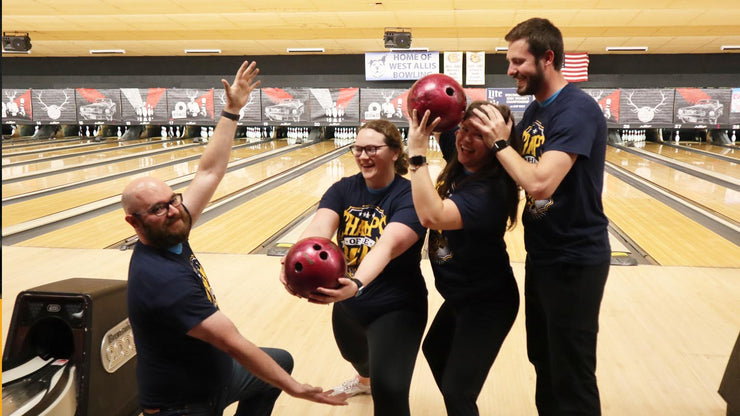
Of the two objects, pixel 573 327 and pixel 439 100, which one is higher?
pixel 439 100

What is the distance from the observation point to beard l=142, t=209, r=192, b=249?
63.1 inches

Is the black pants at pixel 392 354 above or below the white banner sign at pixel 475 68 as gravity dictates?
below

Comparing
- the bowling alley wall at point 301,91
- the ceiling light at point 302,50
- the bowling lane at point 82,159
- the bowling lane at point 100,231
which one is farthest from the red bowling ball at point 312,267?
the ceiling light at point 302,50

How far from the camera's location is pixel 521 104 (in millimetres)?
11938

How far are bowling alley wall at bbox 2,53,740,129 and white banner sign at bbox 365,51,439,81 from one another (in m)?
0.31

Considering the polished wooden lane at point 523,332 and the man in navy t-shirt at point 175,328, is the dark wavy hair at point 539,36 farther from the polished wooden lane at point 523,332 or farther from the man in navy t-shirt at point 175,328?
the polished wooden lane at point 523,332

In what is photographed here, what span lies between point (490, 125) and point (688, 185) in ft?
19.2

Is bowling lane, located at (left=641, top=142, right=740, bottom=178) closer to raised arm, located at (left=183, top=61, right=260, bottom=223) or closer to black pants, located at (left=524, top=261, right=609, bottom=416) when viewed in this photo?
black pants, located at (left=524, top=261, right=609, bottom=416)

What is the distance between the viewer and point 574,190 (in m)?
1.63

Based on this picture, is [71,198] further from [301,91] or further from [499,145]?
[301,91]

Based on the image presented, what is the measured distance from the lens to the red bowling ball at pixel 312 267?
1.56 meters

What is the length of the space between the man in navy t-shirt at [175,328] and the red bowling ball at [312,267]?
0.20 m

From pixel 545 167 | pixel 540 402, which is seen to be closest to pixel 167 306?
pixel 545 167

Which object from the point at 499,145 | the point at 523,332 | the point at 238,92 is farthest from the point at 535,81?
the point at 523,332
